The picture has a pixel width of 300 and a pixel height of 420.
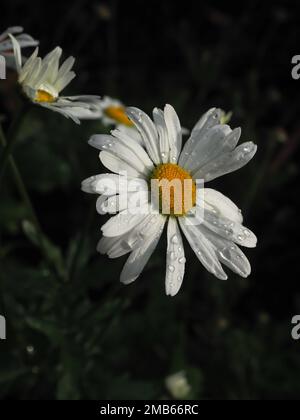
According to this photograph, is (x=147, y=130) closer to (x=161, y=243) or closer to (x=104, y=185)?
(x=104, y=185)

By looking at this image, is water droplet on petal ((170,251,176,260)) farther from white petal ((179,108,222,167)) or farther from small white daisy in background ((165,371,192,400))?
small white daisy in background ((165,371,192,400))

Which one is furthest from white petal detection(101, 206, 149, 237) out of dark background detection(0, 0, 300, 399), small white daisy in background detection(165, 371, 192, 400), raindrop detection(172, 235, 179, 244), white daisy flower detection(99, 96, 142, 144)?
white daisy flower detection(99, 96, 142, 144)

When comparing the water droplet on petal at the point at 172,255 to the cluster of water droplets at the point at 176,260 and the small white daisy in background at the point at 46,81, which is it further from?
the small white daisy in background at the point at 46,81

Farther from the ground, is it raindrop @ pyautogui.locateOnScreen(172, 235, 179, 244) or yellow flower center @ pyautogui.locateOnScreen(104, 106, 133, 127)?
yellow flower center @ pyautogui.locateOnScreen(104, 106, 133, 127)

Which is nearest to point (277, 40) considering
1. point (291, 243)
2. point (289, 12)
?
point (289, 12)

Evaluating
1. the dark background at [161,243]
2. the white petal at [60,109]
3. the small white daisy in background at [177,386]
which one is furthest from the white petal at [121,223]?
the small white daisy in background at [177,386]

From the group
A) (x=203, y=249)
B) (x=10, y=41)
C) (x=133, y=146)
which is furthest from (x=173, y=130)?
(x=10, y=41)
